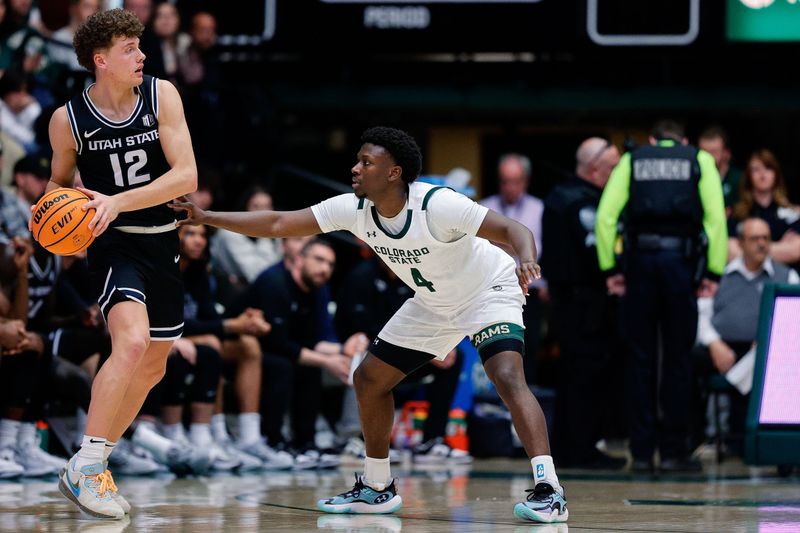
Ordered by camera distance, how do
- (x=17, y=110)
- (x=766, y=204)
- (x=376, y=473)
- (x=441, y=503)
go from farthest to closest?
(x=766, y=204) < (x=17, y=110) < (x=441, y=503) < (x=376, y=473)

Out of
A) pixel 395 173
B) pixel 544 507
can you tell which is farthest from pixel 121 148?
pixel 544 507

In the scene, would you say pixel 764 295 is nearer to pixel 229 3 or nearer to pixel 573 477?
pixel 573 477

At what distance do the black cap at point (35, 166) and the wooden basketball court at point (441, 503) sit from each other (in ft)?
6.93

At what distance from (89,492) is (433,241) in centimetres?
187

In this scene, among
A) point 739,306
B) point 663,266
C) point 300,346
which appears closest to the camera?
point 663,266

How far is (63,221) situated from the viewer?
254 inches

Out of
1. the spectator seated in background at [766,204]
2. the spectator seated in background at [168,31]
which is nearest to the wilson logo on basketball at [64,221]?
the spectator seated in background at [168,31]

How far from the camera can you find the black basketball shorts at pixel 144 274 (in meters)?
6.73

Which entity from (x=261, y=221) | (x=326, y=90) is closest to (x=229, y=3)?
(x=326, y=90)

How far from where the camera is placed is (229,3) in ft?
43.7

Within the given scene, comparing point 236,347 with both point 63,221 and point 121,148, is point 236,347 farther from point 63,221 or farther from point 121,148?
point 63,221

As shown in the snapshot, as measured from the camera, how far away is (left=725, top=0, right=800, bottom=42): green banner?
1281cm

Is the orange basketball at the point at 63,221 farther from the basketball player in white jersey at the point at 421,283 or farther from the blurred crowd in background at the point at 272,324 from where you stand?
the blurred crowd in background at the point at 272,324

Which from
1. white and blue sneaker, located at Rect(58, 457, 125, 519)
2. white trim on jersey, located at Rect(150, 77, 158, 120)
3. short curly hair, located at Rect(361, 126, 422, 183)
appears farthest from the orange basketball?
short curly hair, located at Rect(361, 126, 422, 183)
